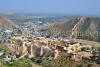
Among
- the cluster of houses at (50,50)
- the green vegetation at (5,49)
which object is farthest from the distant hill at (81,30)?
the green vegetation at (5,49)

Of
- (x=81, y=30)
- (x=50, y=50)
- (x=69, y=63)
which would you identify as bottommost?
(x=69, y=63)

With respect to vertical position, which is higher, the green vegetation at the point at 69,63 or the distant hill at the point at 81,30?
the distant hill at the point at 81,30

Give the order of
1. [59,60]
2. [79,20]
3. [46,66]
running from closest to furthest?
1. [46,66]
2. [59,60]
3. [79,20]

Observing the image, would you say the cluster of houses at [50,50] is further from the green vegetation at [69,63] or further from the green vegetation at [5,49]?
the green vegetation at [69,63]

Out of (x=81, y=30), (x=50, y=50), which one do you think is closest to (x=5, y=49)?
(x=50, y=50)

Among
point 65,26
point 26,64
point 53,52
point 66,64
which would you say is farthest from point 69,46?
point 65,26

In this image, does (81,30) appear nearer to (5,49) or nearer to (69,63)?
(5,49)

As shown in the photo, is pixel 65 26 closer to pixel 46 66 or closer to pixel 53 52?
pixel 53 52

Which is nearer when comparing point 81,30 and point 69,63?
point 69,63
